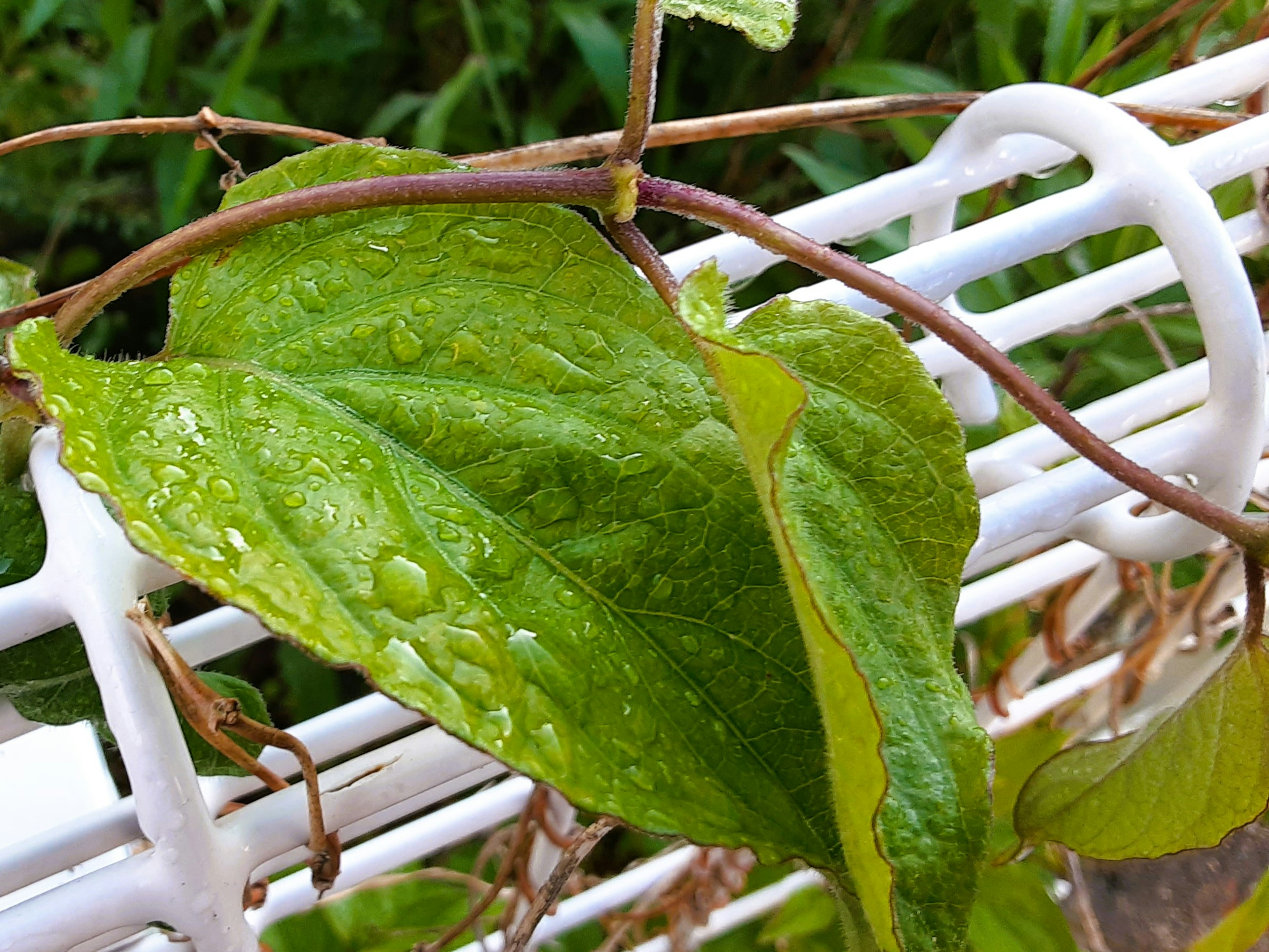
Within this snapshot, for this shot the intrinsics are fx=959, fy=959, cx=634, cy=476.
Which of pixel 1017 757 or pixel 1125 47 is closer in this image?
pixel 1125 47

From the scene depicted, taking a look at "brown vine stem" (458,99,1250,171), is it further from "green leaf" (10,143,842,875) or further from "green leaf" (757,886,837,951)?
"green leaf" (757,886,837,951)

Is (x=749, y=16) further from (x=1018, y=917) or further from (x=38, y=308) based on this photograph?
(x=1018, y=917)

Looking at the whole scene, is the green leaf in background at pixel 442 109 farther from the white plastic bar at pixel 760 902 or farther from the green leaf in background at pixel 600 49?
the white plastic bar at pixel 760 902

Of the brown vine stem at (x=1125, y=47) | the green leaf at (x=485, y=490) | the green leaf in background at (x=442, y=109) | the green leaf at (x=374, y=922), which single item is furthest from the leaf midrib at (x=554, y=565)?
the green leaf in background at (x=442, y=109)

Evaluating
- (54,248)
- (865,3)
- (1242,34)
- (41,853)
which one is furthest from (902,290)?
(54,248)

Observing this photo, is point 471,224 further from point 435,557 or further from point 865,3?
point 865,3

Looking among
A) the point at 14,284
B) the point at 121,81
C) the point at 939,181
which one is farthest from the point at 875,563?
the point at 121,81
